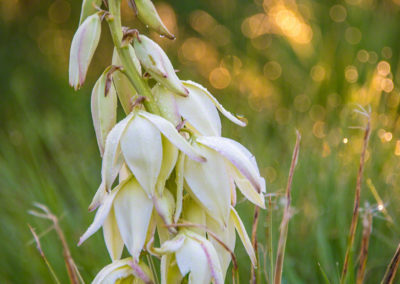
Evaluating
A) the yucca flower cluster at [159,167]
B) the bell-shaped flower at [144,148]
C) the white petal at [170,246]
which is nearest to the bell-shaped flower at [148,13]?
the yucca flower cluster at [159,167]

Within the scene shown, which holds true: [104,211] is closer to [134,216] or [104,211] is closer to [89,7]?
[134,216]

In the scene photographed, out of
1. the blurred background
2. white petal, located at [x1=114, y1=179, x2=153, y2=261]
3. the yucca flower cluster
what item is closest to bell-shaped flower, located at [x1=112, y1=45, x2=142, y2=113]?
the yucca flower cluster

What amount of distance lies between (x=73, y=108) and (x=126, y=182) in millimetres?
1180

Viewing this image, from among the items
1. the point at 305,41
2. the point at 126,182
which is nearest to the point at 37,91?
the point at 305,41

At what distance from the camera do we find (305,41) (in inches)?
65.0

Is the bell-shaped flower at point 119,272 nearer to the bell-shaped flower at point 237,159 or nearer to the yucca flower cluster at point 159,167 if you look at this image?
the yucca flower cluster at point 159,167

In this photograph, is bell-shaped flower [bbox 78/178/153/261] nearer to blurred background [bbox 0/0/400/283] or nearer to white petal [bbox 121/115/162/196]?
white petal [bbox 121/115/162/196]

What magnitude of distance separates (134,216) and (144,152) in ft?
0.20

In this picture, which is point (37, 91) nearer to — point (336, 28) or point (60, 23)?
point (60, 23)

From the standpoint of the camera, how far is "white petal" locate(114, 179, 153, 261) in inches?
20.9

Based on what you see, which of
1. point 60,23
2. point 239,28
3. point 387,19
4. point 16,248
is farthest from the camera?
point 60,23

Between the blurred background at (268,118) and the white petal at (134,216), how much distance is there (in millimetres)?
213

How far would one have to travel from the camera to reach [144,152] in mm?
520

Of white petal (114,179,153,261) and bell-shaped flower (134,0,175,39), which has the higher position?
bell-shaped flower (134,0,175,39)
